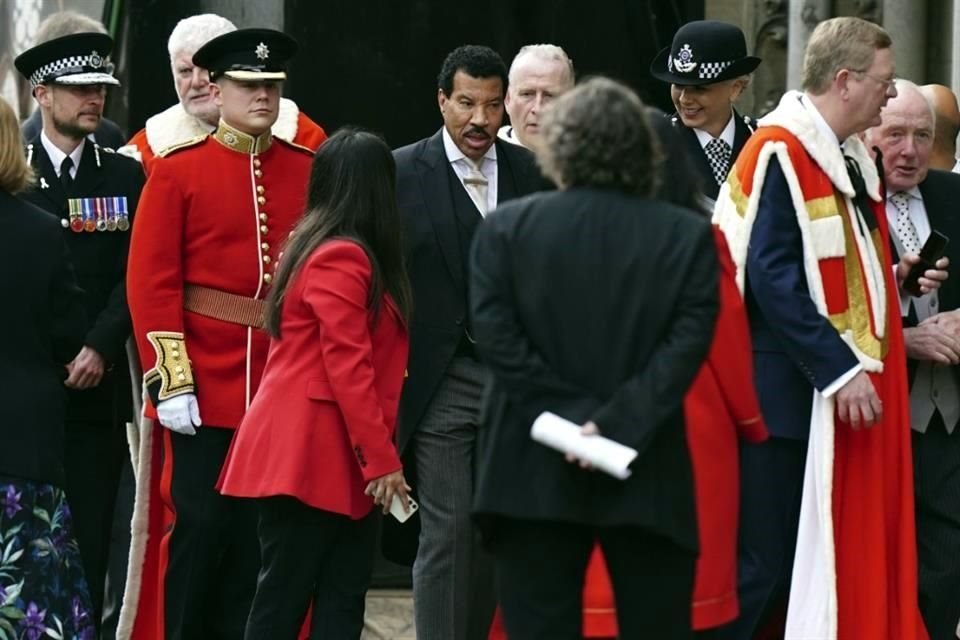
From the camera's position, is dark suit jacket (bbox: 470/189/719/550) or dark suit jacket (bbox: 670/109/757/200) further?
dark suit jacket (bbox: 670/109/757/200)

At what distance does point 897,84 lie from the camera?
7277mm

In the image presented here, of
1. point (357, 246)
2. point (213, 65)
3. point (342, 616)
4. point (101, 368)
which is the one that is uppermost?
point (213, 65)

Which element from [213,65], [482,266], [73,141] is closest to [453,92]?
[213,65]

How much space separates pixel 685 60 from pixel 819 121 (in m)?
0.77

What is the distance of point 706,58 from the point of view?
743cm

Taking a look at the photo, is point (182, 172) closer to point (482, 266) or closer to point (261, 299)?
point (261, 299)

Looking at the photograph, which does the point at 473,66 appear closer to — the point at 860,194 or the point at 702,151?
the point at 702,151

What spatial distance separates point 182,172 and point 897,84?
2124mm

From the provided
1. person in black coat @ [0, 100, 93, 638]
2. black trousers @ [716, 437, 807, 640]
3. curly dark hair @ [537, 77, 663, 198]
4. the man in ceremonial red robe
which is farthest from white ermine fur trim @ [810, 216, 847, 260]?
person in black coat @ [0, 100, 93, 638]

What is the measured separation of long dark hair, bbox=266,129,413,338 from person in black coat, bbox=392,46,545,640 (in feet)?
1.13

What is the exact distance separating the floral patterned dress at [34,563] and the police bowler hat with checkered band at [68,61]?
152 cm

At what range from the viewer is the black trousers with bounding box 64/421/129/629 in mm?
7395

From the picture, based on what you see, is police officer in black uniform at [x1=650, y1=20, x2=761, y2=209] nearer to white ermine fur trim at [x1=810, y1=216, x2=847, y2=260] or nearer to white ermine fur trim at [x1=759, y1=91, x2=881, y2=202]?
white ermine fur trim at [x1=759, y1=91, x2=881, y2=202]

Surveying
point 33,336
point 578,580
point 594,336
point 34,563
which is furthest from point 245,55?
point 578,580
